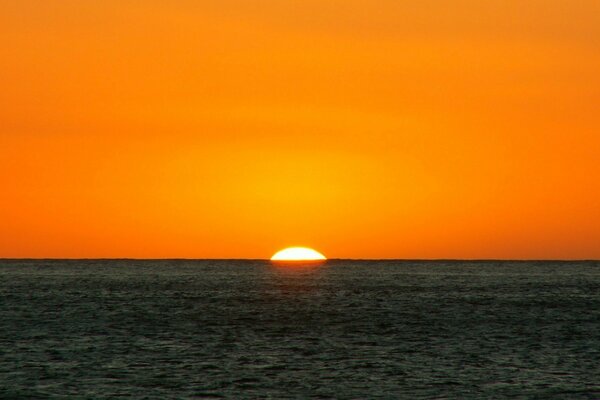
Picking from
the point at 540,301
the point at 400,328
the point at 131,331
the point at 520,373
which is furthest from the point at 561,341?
the point at 540,301

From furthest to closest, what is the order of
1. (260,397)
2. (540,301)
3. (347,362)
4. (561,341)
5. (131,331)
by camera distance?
(540,301) < (131,331) < (561,341) < (347,362) < (260,397)

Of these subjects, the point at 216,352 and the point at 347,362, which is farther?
the point at 216,352

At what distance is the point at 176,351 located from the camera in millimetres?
71875

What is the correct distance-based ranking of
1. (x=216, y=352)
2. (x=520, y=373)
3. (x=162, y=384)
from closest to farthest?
1. (x=162, y=384)
2. (x=520, y=373)
3. (x=216, y=352)

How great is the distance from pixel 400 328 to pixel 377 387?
117 ft

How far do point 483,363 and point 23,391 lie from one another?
27.7 metres

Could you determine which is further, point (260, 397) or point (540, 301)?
point (540, 301)

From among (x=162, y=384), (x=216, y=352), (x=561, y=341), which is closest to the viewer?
(x=162, y=384)

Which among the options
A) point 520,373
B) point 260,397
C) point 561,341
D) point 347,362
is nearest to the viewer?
point 260,397

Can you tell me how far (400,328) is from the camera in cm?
9162

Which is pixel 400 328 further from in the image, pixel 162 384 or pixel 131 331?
pixel 162 384

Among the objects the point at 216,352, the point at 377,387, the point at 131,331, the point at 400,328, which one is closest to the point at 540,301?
the point at 400,328

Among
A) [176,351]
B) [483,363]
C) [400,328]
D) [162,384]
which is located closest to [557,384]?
[483,363]

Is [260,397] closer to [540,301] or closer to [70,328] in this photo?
[70,328]
